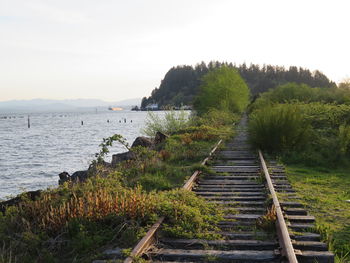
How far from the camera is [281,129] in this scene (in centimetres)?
1275

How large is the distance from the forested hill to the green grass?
125 metres

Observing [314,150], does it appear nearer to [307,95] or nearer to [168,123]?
[168,123]

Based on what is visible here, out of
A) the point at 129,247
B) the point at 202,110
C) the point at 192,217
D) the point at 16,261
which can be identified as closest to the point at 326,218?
the point at 192,217

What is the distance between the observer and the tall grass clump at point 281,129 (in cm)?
1273

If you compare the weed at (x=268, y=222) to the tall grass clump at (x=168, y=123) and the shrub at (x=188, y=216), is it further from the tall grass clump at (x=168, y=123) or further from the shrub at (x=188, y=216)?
the tall grass clump at (x=168, y=123)

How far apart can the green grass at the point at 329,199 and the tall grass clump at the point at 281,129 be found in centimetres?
172

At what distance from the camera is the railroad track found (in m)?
4.29

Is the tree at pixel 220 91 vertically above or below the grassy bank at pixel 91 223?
above

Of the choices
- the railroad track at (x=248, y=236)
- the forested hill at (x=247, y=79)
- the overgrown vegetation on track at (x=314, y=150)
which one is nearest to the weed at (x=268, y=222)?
the railroad track at (x=248, y=236)

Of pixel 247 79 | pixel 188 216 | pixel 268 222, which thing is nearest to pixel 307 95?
pixel 268 222

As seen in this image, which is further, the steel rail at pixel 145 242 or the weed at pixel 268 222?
the weed at pixel 268 222

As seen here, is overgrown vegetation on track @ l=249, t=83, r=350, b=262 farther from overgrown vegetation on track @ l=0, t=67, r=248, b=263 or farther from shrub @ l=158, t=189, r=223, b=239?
overgrown vegetation on track @ l=0, t=67, r=248, b=263

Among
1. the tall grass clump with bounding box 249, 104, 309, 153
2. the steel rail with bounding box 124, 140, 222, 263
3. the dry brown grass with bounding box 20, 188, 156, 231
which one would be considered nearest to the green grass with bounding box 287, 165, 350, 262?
the tall grass clump with bounding box 249, 104, 309, 153

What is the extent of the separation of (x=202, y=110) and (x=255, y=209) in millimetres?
37987
